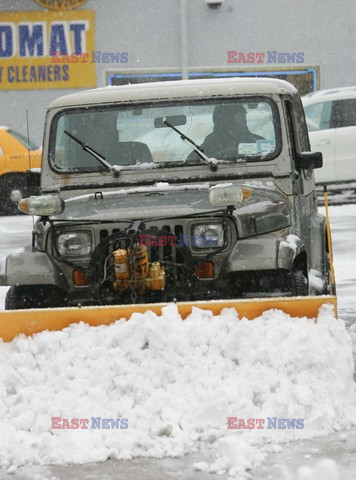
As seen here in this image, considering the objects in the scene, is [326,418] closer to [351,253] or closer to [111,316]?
[111,316]

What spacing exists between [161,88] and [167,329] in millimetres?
2169

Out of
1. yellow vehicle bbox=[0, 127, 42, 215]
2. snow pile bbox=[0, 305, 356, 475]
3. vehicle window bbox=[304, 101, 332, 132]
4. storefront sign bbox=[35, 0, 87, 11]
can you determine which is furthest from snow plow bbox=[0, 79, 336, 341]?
storefront sign bbox=[35, 0, 87, 11]

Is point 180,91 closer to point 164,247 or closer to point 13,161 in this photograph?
point 164,247

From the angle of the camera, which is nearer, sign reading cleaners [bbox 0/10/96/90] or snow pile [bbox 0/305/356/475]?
snow pile [bbox 0/305/356/475]

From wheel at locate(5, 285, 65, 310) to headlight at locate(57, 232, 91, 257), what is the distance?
0.24m

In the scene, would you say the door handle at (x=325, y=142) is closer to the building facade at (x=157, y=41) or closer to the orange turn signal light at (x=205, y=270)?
the building facade at (x=157, y=41)

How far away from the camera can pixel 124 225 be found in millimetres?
5988

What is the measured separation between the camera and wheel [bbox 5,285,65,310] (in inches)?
245

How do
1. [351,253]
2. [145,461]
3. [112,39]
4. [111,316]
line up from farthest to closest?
[112,39]
[351,253]
[111,316]
[145,461]

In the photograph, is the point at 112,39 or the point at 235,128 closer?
the point at 235,128

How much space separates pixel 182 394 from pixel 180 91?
2442 millimetres

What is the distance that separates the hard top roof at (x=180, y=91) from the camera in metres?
6.87

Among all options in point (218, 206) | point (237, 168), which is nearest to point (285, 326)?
point (218, 206)

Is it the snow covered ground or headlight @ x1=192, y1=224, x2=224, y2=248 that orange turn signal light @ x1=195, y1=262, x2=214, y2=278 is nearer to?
headlight @ x1=192, y1=224, x2=224, y2=248
